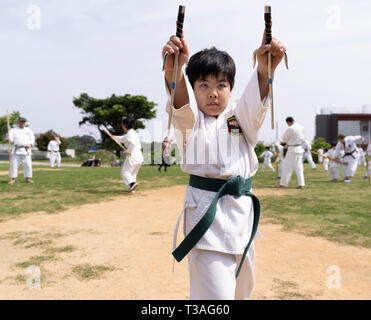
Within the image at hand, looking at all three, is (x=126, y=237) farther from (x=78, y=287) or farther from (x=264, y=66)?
(x=264, y=66)

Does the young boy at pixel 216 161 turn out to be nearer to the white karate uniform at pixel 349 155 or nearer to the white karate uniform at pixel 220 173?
the white karate uniform at pixel 220 173

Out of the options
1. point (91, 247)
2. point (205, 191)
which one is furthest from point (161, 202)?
point (205, 191)

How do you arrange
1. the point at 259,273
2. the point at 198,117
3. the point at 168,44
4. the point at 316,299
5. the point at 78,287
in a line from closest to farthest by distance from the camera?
the point at 168,44 < the point at 198,117 < the point at 316,299 < the point at 78,287 < the point at 259,273

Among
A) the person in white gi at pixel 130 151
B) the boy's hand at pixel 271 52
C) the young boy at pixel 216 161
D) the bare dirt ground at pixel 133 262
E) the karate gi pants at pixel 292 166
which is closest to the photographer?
the boy's hand at pixel 271 52

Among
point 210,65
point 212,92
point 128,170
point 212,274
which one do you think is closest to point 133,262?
point 212,274

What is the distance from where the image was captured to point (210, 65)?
6.63ft

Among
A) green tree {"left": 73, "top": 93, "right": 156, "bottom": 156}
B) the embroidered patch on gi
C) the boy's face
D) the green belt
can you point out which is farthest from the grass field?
green tree {"left": 73, "top": 93, "right": 156, "bottom": 156}

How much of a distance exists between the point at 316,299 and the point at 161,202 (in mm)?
5558

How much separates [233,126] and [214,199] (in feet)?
1.55

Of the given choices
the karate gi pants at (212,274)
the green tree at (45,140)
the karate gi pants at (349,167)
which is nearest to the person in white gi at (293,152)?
the karate gi pants at (349,167)

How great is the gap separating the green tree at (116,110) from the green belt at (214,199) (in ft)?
118

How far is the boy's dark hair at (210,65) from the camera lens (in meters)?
2.02

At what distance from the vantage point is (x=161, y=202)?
26.9 ft

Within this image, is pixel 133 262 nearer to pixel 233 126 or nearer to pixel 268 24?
pixel 233 126
